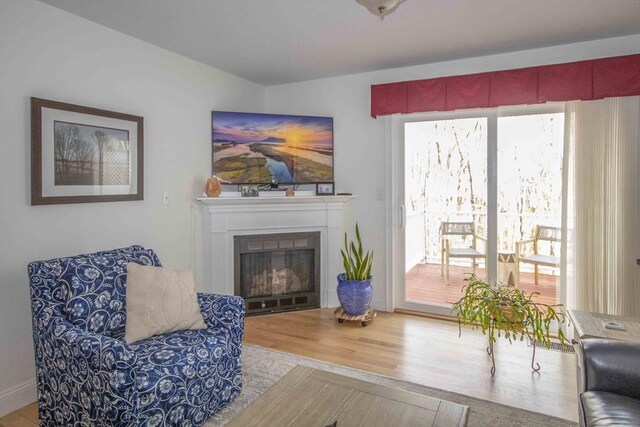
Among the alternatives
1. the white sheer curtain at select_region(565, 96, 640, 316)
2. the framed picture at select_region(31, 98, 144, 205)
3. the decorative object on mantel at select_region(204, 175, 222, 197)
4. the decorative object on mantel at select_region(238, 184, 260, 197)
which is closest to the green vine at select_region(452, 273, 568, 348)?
the white sheer curtain at select_region(565, 96, 640, 316)

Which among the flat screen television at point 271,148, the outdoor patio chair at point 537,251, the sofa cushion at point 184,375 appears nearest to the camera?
the sofa cushion at point 184,375

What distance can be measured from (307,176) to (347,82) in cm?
108

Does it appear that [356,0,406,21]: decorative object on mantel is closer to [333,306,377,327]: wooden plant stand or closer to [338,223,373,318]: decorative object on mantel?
[338,223,373,318]: decorative object on mantel

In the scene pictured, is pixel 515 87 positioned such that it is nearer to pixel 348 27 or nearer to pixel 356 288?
pixel 348 27

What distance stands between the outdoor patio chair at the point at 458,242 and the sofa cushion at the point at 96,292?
9.45 ft

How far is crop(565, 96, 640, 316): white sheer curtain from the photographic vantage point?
9.87 ft

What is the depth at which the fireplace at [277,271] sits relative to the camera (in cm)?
394

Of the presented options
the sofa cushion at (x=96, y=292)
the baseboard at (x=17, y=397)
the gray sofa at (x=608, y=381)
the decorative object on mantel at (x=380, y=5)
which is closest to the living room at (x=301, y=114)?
the baseboard at (x=17, y=397)

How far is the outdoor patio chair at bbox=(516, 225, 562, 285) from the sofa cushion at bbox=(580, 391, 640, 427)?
81.2 inches

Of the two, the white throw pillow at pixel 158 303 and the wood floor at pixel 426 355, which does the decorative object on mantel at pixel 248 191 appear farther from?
the white throw pillow at pixel 158 303

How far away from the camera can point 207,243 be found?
3.78 meters

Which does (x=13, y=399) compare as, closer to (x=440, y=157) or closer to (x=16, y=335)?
(x=16, y=335)

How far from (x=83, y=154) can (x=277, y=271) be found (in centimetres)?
209

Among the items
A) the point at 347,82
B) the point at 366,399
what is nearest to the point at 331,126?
the point at 347,82
